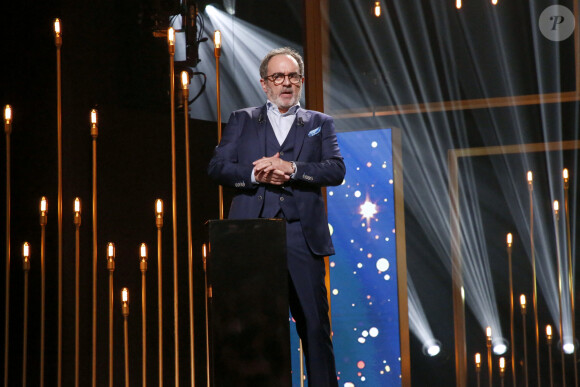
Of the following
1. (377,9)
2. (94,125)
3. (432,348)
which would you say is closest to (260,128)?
(94,125)

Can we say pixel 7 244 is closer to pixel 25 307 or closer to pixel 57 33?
pixel 25 307

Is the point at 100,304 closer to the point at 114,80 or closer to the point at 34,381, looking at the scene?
the point at 34,381

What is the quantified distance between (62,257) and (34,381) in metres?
0.52

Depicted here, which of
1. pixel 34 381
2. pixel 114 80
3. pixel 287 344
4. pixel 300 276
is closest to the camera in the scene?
pixel 287 344

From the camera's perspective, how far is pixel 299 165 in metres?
2.53

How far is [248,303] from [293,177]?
1.47 ft

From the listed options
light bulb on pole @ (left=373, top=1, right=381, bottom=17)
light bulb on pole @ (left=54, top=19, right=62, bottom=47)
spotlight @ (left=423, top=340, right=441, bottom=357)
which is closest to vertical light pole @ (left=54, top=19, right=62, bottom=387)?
light bulb on pole @ (left=54, top=19, right=62, bottom=47)

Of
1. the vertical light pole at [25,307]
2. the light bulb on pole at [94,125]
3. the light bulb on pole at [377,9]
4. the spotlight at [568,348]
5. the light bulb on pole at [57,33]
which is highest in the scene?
the light bulb on pole at [377,9]

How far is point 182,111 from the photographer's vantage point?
Result: 367cm

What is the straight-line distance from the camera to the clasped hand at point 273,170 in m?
2.49

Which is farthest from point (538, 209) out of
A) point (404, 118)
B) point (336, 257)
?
point (336, 257)

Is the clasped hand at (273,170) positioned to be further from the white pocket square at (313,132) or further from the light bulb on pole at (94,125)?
the light bulb on pole at (94,125)

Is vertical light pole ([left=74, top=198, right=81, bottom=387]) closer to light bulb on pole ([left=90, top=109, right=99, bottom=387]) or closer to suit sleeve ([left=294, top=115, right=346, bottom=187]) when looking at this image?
light bulb on pole ([left=90, top=109, right=99, bottom=387])

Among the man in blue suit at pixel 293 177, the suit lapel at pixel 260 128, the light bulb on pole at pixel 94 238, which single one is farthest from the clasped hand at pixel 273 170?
the light bulb on pole at pixel 94 238
